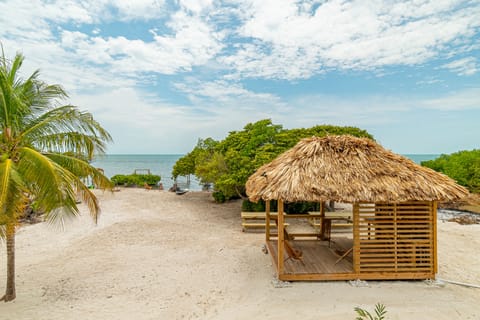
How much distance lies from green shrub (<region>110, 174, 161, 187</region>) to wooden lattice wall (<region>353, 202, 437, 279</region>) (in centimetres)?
2332

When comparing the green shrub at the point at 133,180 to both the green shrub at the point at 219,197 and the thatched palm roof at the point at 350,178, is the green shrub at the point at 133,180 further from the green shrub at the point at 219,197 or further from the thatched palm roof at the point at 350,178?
the thatched palm roof at the point at 350,178

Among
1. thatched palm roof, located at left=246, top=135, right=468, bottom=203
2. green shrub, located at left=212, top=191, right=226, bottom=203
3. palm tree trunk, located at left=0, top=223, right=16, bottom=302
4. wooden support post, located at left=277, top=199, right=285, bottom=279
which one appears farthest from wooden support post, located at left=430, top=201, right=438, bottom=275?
green shrub, located at left=212, top=191, right=226, bottom=203

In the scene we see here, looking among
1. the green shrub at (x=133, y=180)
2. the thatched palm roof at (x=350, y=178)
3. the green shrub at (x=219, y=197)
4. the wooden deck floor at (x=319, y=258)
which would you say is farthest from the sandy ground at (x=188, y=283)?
the green shrub at (x=133, y=180)

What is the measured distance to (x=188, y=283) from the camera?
6.69 metres

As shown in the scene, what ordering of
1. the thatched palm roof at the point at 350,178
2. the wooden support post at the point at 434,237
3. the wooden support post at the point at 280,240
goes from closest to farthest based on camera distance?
1. the thatched palm roof at the point at 350,178
2. the wooden support post at the point at 280,240
3. the wooden support post at the point at 434,237

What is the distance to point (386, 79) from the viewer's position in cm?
2019

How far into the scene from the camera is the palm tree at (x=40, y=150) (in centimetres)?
477

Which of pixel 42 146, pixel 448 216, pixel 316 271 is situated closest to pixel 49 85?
pixel 42 146

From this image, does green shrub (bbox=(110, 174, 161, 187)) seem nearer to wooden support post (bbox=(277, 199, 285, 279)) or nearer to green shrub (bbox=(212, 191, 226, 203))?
green shrub (bbox=(212, 191, 226, 203))

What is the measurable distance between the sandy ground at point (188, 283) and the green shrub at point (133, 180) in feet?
46.9

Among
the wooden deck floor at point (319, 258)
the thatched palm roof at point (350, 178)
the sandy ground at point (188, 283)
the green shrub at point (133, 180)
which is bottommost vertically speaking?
the sandy ground at point (188, 283)

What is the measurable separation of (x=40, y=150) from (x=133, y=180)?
69.1ft

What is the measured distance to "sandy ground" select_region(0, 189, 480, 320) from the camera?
5391mm

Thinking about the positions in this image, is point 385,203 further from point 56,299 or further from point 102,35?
point 102,35
